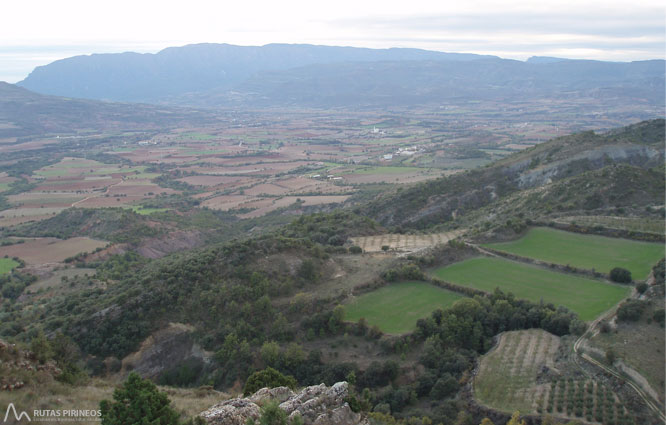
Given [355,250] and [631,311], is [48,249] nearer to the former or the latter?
[355,250]

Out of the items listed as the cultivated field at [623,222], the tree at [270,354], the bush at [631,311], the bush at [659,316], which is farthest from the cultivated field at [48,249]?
the bush at [659,316]

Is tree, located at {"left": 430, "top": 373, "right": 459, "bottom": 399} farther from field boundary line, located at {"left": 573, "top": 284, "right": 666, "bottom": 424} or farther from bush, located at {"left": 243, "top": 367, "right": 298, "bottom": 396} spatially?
bush, located at {"left": 243, "top": 367, "right": 298, "bottom": 396}

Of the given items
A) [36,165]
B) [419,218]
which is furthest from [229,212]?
[36,165]

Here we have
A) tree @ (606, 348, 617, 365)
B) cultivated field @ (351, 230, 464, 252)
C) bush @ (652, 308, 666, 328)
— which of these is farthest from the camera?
cultivated field @ (351, 230, 464, 252)

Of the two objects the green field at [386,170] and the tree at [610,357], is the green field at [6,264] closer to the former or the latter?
the tree at [610,357]

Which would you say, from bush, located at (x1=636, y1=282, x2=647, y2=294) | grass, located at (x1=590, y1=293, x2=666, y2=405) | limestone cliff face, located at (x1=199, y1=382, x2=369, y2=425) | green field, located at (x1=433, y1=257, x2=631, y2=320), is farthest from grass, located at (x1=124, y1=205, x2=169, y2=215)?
grass, located at (x1=590, y1=293, x2=666, y2=405)

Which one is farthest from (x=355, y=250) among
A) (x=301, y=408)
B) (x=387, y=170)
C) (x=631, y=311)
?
(x=387, y=170)

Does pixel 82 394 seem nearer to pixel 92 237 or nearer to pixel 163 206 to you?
pixel 92 237
